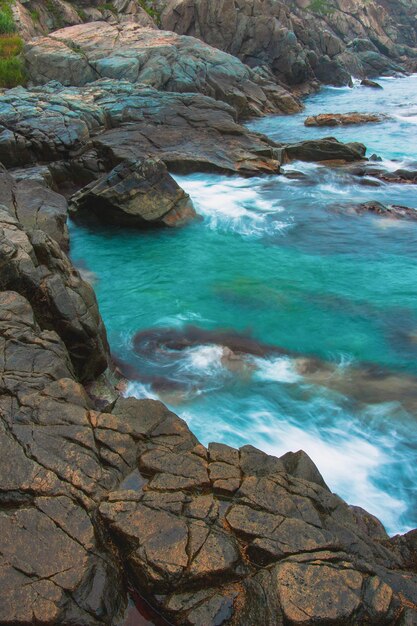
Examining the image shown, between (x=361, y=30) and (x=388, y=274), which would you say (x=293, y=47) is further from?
(x=388, y=274)

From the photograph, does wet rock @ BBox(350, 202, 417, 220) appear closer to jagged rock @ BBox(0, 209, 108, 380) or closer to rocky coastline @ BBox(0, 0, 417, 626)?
rocky coastline @ BBox(0, 0, 417, 626)

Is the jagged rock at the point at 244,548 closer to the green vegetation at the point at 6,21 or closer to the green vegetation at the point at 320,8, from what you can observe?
the green vegetation at the point at 6,21

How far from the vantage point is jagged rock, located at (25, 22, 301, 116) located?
35438mm

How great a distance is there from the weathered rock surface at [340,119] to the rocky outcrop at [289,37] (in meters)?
13.8

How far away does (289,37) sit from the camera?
48.1m

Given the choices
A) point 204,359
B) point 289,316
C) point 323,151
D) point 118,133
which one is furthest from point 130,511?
point 323,151

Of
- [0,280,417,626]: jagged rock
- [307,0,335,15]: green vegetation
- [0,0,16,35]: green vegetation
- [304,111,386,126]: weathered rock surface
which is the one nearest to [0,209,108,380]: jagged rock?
[0,280,417,626]: jagged rock

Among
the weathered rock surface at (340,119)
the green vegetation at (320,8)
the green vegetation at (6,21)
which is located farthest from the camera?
the green vegetation at (320,8)

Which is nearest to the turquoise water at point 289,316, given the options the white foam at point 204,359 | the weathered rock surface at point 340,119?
the white foam at point 204,359

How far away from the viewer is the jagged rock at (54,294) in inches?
389

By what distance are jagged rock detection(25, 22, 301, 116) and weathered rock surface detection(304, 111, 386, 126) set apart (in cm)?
457

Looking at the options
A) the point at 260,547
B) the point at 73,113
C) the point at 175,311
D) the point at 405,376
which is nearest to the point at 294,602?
the point at 260,547

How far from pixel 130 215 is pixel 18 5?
33396 mm

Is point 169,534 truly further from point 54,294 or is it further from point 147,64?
point 147,64
